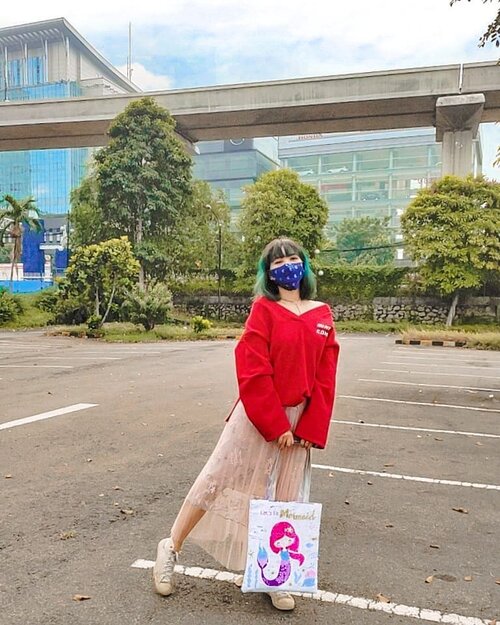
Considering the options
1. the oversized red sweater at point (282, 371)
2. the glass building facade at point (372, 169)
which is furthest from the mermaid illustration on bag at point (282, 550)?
the glass building facade at point (372, 169)

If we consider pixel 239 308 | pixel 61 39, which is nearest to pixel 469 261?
pixel 239 308

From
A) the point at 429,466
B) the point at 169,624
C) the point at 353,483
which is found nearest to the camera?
the point at 169,624

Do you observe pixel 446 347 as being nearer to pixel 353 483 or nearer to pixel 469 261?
pixel 469 261

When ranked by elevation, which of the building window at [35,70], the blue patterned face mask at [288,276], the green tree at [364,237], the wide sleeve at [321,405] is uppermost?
the building window at [35,70]

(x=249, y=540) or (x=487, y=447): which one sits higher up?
(x=249, y=540)

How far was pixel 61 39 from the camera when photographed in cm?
11394

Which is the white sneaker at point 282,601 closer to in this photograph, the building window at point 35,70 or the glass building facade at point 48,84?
the glass building facade at point 48,84

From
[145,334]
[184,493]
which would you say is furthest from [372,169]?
[184,493]

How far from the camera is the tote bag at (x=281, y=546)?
8.96ft

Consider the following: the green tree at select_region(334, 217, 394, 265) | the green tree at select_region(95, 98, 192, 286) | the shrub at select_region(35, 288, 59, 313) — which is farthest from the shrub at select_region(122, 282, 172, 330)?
the green tree at select_region(334, 217, 394, 265)

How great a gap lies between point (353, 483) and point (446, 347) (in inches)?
658

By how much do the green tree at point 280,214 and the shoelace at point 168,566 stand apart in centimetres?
2990

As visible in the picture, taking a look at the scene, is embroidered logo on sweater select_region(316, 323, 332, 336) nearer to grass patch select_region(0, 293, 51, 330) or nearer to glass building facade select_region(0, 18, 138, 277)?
grass patch select_region(0, 293, 51, 330)

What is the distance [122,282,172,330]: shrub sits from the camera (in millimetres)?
22938
